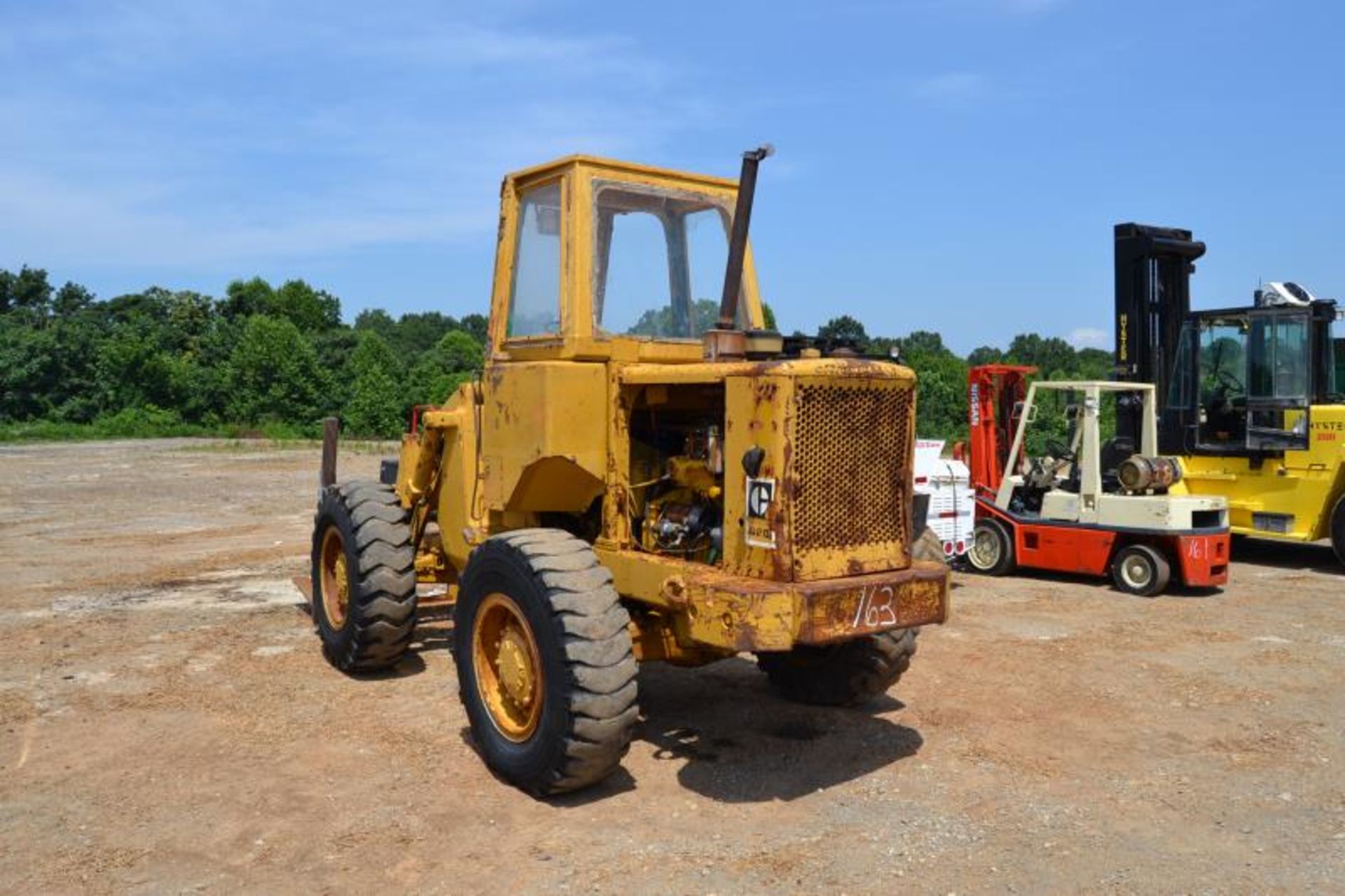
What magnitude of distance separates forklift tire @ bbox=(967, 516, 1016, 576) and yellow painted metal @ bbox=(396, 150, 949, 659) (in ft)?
21.1

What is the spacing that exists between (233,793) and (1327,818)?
4982mm

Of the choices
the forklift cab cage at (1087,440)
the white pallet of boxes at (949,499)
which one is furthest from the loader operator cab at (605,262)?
the forklift cab cage at (1087,440)

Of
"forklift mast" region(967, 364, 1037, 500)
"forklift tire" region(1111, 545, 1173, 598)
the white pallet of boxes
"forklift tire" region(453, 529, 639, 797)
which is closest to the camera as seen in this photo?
"forklift tire" region(453, 529, 639, 797)

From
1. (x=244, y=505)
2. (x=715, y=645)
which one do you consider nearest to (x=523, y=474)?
(x=715, y=645)

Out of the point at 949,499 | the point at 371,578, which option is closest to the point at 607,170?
the point at 371,578

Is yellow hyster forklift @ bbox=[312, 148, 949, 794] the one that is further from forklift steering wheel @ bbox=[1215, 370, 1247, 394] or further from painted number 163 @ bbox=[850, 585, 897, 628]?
forklift steering wheel @ bbox=[1215, 370, 1247, 394]

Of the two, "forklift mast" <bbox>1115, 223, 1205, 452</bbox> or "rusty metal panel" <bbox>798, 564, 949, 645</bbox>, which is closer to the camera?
"rusty metal panel" <bbox>798, 564, 949, 645</bbox>

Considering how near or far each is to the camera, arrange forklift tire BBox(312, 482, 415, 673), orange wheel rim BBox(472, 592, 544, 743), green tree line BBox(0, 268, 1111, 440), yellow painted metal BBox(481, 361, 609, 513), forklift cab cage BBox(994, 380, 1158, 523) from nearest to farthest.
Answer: orange wheel rim BBox(472, 592, 544, 743), yellow painted metal BBox(481, 361, 609, 513), forklift tire BBox(312, 482, 415, 673), forklift cab cage BBox(994, 380, 1158, 523), green tree line BBox(0, 268, 1111, 440)

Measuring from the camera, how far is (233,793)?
208 inches

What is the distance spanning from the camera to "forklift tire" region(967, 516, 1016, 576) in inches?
472

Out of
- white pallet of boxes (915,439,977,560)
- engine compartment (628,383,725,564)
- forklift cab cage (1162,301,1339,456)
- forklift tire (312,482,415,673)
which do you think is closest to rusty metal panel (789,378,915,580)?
engine compartment (628,383,725,564)

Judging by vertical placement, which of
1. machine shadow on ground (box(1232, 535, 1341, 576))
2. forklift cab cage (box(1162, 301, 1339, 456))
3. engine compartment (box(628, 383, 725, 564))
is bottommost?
machine shadow on ground (box(1232, 535, 1341, 576))

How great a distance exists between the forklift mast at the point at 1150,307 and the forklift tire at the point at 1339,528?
Result: 183 centimetres

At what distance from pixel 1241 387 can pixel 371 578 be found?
406 inches
